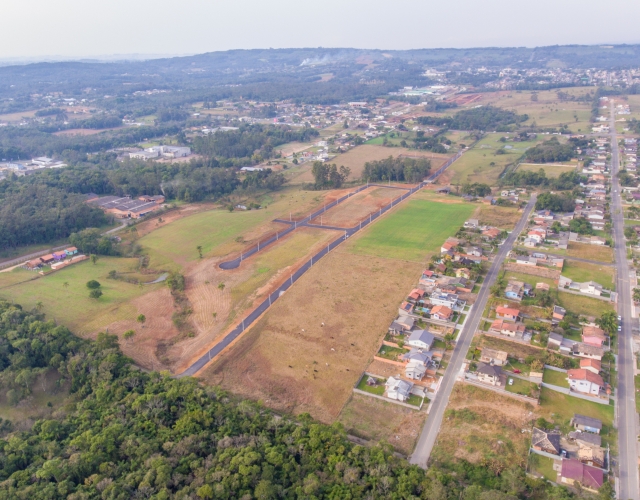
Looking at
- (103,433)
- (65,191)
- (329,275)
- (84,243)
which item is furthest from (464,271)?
(65,191)

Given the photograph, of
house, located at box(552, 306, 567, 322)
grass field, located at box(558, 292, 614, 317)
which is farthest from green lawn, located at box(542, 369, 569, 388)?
grass field, located at box(558, 292, 614, 317)

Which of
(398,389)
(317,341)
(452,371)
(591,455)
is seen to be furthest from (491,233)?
(591,455)

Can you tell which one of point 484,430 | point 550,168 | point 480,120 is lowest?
point 484,430

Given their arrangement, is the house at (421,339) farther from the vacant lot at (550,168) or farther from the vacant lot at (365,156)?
the vacant lot at (550,168)

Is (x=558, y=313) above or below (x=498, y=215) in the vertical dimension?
below

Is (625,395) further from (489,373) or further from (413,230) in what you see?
(413,230)

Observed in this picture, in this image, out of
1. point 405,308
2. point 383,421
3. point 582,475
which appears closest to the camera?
point 582,475
